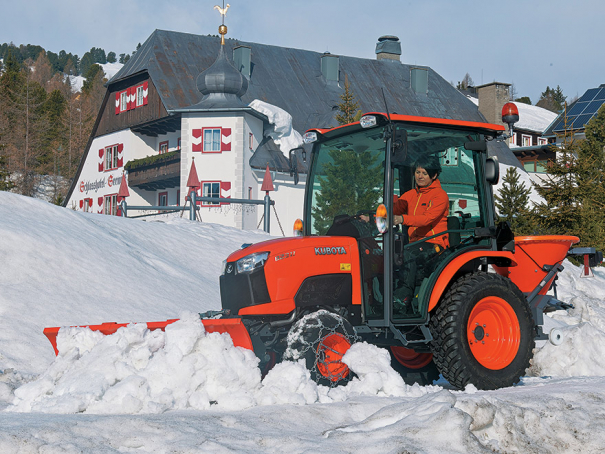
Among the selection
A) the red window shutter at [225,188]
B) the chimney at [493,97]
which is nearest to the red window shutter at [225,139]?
the red window shutter at [225,188]

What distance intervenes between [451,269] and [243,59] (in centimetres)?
3422

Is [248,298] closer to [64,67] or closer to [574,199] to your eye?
[574,199]

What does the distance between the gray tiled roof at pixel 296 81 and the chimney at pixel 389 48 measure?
1.02 m

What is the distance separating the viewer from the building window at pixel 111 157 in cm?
3891

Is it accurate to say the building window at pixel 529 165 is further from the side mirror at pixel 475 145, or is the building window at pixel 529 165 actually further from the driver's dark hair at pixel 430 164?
the driver's dark hair at pixel 430 164

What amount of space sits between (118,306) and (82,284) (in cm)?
70

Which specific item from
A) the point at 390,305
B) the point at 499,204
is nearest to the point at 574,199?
the point at 499,204

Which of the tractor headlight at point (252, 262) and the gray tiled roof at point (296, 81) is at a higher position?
the gray tiled roof at point (296, 81)

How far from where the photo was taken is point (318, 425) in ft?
14.3

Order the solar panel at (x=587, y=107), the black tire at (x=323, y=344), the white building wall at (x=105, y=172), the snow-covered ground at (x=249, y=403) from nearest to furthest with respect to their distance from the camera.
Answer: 1. the snow-covered ground at (x=249, y=403)
2. the black tire at (x=323, y=344)
3. the white building wall at (x=105, y=172)
4. the solar panel at (x=587, y=107)

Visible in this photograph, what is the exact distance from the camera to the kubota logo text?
18.4 ft

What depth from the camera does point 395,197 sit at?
588cm

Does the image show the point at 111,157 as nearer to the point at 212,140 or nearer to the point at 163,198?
the point at 163,198

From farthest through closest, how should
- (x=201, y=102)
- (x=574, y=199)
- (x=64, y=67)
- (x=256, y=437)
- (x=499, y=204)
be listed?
(x=64, y=67) → (x=201, y=102) → (x=499, y=204) → (x=574, y=199) → (x=256, y=437)
